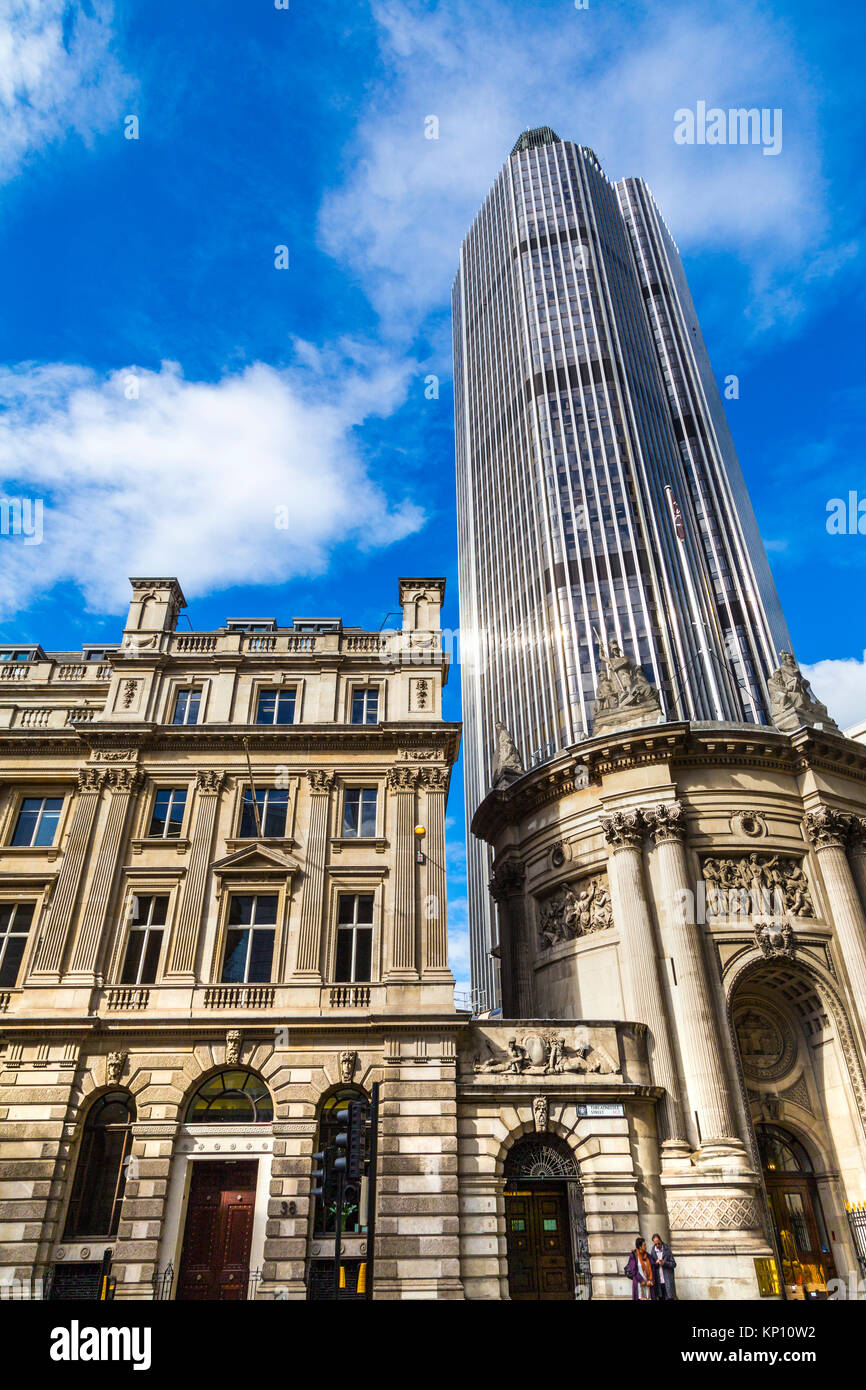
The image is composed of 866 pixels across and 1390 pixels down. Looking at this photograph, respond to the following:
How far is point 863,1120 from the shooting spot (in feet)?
92.1

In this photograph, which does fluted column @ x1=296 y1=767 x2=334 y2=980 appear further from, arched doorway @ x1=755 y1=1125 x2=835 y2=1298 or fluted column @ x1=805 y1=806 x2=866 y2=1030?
fluted column @ x1=805 y1=806 x2=866 y2=1030

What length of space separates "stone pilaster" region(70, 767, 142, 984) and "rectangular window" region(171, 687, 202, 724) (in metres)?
2.64

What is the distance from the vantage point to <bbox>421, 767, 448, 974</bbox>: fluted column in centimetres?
2720

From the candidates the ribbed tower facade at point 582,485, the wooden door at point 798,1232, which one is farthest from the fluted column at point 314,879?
the ribbed tower facade at point 582,485

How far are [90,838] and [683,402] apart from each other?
10496 cm

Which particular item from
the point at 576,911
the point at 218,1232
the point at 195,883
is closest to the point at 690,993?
the point at 576,911

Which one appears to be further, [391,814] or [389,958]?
[391,814]

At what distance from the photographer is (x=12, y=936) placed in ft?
95.0

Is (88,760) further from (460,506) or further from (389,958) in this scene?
(460,506)

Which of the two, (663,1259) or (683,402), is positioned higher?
(683,402)

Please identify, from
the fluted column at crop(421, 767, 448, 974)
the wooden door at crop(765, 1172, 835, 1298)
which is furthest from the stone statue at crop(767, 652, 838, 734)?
the wooden door at crop(765, 1172, 835, 1298)

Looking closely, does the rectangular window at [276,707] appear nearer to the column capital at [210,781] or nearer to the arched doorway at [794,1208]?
the column capital at [210,781]
